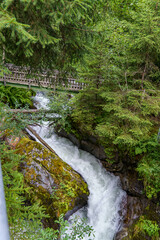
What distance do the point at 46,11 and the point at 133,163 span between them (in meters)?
5.04

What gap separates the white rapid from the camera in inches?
190

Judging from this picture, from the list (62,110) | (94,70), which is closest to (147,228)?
(62,110)

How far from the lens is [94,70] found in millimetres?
5762

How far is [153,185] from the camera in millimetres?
4477

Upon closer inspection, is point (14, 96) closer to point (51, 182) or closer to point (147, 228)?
point (51, 182)

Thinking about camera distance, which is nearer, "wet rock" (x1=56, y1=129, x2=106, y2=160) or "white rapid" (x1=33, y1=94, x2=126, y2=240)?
"white rapid" (x1=33, y1=94, x2=126, y2=240)

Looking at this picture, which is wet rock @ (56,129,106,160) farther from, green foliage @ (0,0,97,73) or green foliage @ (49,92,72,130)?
green foliage @ (0,0,97,73)

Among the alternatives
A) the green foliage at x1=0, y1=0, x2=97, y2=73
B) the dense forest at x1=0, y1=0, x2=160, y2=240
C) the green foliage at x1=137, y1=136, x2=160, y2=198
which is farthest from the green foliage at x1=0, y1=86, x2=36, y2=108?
the green foliage at x1=137, y1=136, x2=160, y2=198

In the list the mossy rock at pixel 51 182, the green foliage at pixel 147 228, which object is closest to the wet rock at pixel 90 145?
the mossy rock at pixel 51 182

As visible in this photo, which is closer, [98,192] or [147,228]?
[147,228]

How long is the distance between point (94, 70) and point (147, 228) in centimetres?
523

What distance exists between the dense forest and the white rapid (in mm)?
674

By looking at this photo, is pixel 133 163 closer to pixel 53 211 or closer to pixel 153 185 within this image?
pixel 153 185

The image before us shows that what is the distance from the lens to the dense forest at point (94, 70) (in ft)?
8.24
